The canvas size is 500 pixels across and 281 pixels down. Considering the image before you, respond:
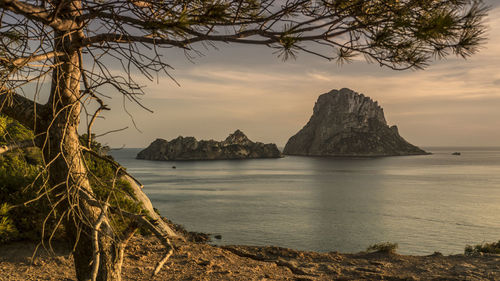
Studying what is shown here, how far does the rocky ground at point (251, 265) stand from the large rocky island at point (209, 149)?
140591 mm

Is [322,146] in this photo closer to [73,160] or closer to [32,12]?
[73,160]

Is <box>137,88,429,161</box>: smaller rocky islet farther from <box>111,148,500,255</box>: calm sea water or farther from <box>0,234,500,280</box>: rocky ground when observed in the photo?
<box>0,234,500,280</box>: rocky ground

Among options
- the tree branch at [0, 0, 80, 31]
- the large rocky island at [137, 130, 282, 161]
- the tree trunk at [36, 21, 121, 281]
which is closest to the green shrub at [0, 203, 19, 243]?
the tree trunk at [36, 21, 121, 281]

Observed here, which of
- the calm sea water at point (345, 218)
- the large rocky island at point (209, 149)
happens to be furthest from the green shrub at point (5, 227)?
the large rocky island at point (209, 149)

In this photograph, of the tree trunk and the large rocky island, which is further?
the large rocky island

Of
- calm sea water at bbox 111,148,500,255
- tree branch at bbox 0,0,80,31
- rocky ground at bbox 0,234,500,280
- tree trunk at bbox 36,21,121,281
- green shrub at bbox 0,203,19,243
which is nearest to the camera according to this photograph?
tree branch at bbox 0,0,80,31

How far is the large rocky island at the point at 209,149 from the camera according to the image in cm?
15162

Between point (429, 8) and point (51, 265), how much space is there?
8267 millimetres

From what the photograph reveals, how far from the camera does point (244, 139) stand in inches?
6954

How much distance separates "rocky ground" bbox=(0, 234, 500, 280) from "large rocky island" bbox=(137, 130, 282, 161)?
14059 cm

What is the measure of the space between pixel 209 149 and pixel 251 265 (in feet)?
489

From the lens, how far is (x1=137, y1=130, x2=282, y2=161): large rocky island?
152m

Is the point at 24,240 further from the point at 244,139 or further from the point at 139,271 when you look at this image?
the point at 244,139

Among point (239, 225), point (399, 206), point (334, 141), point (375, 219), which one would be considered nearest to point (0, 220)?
point (239, 225)
